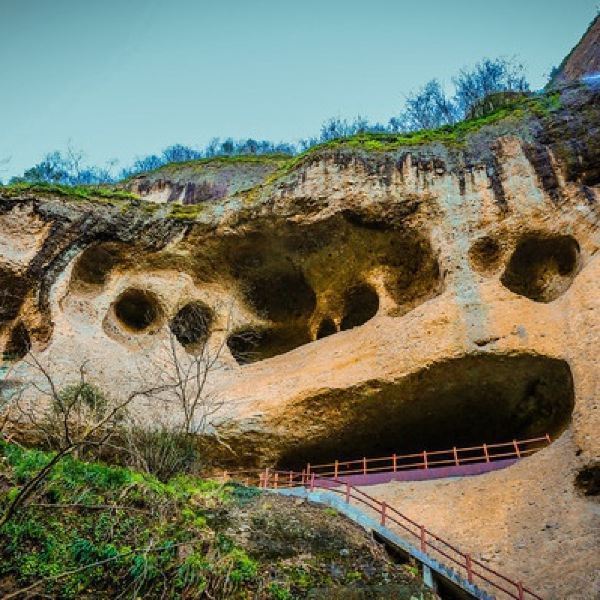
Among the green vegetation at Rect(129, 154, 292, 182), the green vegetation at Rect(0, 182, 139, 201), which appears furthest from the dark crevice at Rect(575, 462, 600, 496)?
the green vegetation at Rect(129, 154, 292, 182)

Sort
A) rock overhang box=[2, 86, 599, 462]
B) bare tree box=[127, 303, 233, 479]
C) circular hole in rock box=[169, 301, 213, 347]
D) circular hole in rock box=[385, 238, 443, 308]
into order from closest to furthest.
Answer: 1. bare tree box=[127, 303, 233, 479]
2. rock overhang box=[2, 86, 599, 462]
3. circular hole in rock box=[385, 238, 443, 308]
4. circular hole in rock box=[169, 301, 213, 347]

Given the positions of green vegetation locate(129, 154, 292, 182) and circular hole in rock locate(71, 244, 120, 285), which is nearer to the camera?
circular hole in rock locate(71, 244, 120, 285)

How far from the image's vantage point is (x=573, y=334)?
496 inches

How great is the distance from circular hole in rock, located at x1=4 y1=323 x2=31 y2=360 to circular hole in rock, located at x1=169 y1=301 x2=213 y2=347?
4.32m

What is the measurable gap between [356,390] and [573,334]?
16.0ft

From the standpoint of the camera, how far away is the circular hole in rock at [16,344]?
16.3m

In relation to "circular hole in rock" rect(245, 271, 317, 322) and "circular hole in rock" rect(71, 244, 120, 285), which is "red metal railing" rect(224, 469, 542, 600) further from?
"circular hole in rock" rect(71, 244, 120, 285)

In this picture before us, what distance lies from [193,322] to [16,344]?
17.0ft

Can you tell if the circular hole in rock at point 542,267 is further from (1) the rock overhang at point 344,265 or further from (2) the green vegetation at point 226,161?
(2) the green vegetation at point 226,161

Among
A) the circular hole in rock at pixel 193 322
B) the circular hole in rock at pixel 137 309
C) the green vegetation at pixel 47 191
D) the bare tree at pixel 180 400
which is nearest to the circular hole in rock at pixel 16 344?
the circular hole in rock at pixel 137 309

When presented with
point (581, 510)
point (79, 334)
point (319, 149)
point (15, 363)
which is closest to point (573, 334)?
point (581, 510)

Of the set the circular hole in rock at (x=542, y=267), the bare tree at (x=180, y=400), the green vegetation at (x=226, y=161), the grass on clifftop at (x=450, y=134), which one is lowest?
the bare tree at (x=180, y=400)

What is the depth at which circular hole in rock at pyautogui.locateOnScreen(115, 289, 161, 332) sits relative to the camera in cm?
1850

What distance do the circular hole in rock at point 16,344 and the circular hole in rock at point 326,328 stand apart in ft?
28.7
